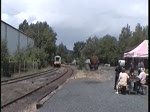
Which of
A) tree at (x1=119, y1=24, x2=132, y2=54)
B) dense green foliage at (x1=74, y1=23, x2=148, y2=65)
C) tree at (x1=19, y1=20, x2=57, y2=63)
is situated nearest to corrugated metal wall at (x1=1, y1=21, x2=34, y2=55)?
tree at (x1=19, y1=20, x2=57, y2=63)

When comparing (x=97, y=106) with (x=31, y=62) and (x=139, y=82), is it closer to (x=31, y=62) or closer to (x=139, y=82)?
(x=139, y=82)

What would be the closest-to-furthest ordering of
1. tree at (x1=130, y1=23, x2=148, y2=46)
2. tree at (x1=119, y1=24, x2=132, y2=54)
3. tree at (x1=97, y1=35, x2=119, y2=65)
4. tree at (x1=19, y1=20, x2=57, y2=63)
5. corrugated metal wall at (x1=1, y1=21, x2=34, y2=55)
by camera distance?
corrugated metal wall at (x1=1, y1=21, x2=34, y2=55) → tree at (x1=19, y1=20, x2=57, y2=63) → tree at (x1=130, y1=23, x2=148, y2=46) → tree at (x1=97, y1=35, x2=119, y2=65) → tree at (x1=119, y1=24, x2=132, y2=54)

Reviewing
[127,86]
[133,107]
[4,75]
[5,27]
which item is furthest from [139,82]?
[5,27]

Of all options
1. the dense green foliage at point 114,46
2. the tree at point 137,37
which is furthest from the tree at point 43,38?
the tree at point 137,37

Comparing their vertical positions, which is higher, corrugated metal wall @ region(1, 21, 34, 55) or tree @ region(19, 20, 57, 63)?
tree @ region(19, 20, 57, 63)

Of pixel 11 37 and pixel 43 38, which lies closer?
pixel 11 37

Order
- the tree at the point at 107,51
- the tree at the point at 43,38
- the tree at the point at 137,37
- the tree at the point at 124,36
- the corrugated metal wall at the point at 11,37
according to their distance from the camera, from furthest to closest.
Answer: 1. the tree at the point at 124,36
2. the tree at the point at 107,51
3. the tree at the point at 137,37
4. the tree at the point at 43,38
5. the corrugated metal wall at the point at 11,37

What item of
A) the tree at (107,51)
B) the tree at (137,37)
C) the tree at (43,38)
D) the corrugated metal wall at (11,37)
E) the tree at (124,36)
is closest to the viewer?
the corrugated metal wall at (11,37)

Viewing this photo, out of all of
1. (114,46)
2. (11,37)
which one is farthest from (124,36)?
(11,37)

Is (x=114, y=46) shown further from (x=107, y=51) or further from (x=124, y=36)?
(x=124, y=36)

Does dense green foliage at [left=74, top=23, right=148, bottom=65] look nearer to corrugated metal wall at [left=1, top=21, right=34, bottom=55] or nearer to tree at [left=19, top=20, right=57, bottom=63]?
tree at [left=19, top=20, right=57, bottom=63]

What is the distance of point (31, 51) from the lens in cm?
7712

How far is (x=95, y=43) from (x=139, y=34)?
3018cm

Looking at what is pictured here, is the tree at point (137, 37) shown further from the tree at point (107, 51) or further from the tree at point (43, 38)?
the tree at point (43, 38)
